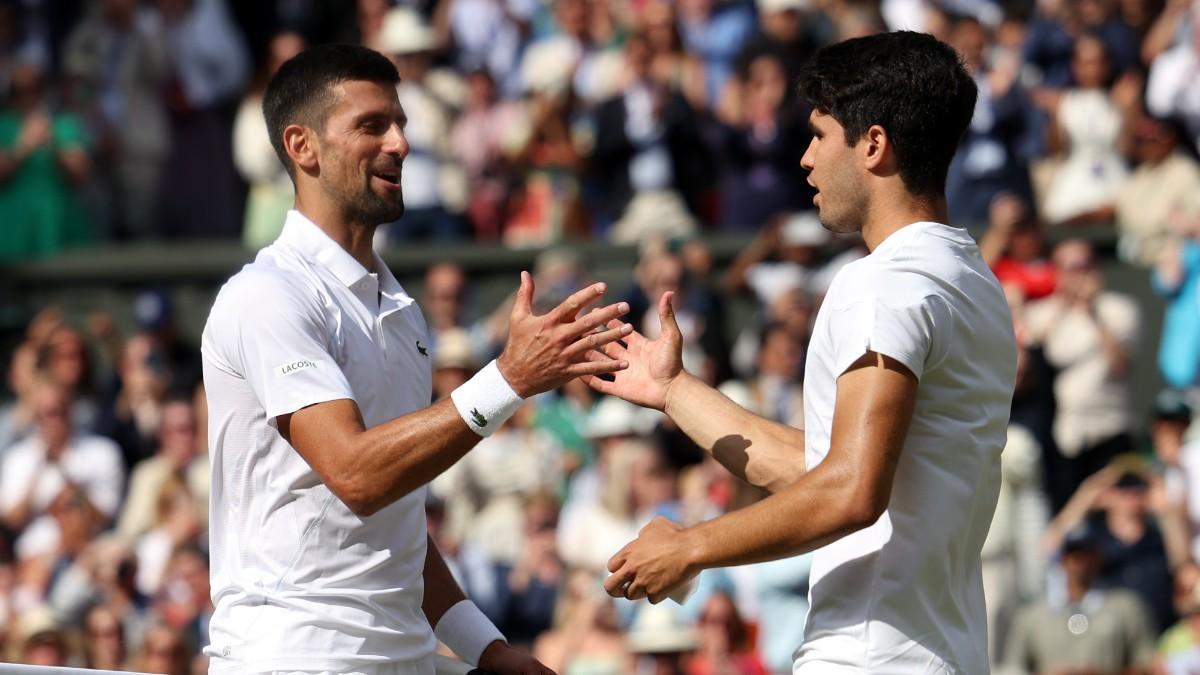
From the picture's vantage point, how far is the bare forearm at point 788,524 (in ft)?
12.3

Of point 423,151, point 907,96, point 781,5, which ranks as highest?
point 907,96

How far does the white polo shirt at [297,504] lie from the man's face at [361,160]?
18 cm

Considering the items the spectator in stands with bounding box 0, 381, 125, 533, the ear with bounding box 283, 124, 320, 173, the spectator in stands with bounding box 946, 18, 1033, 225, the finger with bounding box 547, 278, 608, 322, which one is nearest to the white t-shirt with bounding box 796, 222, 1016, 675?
the finger with bounding box 547, 278, 608, 322

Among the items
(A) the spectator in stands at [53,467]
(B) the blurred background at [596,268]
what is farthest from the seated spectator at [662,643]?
(A) the spectator in stands at [53,467]

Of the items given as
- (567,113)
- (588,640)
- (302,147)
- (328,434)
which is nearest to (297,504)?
(328,434)

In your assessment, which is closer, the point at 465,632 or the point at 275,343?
the point at 275,343

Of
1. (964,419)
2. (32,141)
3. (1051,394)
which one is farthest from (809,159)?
(32,141)

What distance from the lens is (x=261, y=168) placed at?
41.4 ft

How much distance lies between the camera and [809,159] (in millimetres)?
4195

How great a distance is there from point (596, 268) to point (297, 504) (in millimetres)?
7494

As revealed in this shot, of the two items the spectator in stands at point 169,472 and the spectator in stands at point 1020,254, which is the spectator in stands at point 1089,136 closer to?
the spectator in stands at point 1020,254

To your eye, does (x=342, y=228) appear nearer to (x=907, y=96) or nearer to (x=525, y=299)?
(x=525, y=299)

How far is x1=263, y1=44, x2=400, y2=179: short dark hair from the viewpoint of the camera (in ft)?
15.1

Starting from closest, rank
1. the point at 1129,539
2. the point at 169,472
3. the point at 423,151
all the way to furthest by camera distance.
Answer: the point at 1129,539 < the point at 169,472 < the point at 423,151
